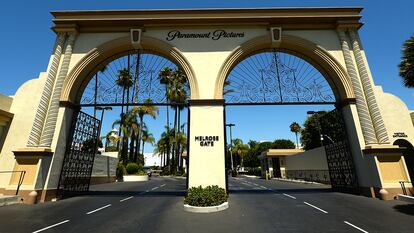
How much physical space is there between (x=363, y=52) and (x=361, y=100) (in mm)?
3159

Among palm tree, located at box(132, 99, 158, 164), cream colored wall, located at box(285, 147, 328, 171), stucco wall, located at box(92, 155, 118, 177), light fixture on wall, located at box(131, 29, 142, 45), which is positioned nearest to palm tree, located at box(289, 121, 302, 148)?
cream colored wall, located at box(285, 147, 328, 171)

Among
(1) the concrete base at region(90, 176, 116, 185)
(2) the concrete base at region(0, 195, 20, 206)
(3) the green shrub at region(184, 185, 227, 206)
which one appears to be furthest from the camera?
(1) the concrete base at region(90, 176, 116, 185)

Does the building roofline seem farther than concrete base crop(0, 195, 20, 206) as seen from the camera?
Yes

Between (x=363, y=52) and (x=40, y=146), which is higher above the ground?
(x=363, y=52)

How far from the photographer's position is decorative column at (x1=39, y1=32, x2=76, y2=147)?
1316 cm

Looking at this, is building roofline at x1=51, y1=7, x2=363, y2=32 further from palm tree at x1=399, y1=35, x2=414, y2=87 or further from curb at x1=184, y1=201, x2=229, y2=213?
curb at x1=184, y1=201, x2=229, y2=213

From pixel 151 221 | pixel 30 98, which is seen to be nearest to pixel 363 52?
pixel 151 221

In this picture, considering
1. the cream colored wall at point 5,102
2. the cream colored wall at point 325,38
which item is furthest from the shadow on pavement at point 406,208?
the cream colored wall at point 5,102

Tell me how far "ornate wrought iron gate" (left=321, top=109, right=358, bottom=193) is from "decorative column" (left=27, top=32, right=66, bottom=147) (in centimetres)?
1695

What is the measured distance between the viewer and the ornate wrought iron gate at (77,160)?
14334 mm

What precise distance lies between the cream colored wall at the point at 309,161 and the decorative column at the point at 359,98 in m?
14.2

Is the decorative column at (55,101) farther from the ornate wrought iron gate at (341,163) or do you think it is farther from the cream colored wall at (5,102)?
the ornate wrought iron gate at (341,163)

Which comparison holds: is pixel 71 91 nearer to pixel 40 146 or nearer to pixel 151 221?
pixel 40 146

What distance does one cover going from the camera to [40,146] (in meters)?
12.9
